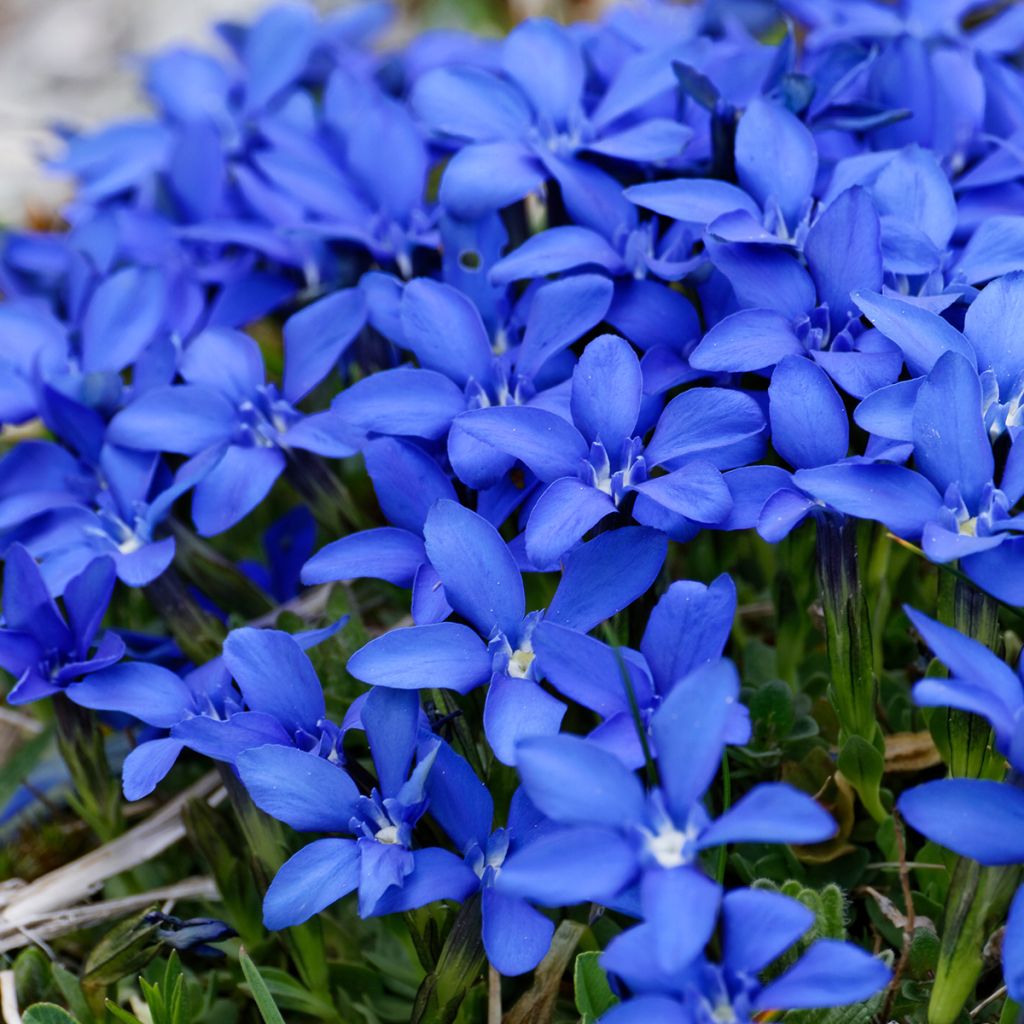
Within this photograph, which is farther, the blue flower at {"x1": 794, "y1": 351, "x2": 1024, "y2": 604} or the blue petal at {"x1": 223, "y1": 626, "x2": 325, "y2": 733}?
the blue petal at {"x1": 223, "y1": 626, "x2": 325, "y2": 733}

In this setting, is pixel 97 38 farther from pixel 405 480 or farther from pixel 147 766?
pixel 147 766

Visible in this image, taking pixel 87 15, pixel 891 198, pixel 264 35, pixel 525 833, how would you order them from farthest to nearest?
pixel 87 15, pixel 264 35, pixel 891 198, pixel 525 833

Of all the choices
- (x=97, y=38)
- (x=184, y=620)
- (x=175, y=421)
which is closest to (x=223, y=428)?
(x=175, y=421)

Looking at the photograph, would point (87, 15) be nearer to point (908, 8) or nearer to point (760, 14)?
point (760, 14)

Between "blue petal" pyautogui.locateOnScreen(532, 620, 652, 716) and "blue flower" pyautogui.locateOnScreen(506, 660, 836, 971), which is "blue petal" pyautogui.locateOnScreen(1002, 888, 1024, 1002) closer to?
"blue flower" pyautogui.locateOnScreen(506, 660, 836, 971)

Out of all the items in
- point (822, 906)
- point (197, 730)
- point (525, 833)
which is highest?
point (197, 730)

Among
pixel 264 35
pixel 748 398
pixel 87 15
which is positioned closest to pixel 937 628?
pixel 748 398

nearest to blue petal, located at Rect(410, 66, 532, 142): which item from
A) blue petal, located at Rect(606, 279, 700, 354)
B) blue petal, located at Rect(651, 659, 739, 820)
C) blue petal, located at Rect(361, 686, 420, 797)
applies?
blue petal, located at Rect(606, 279, 700, 354)
